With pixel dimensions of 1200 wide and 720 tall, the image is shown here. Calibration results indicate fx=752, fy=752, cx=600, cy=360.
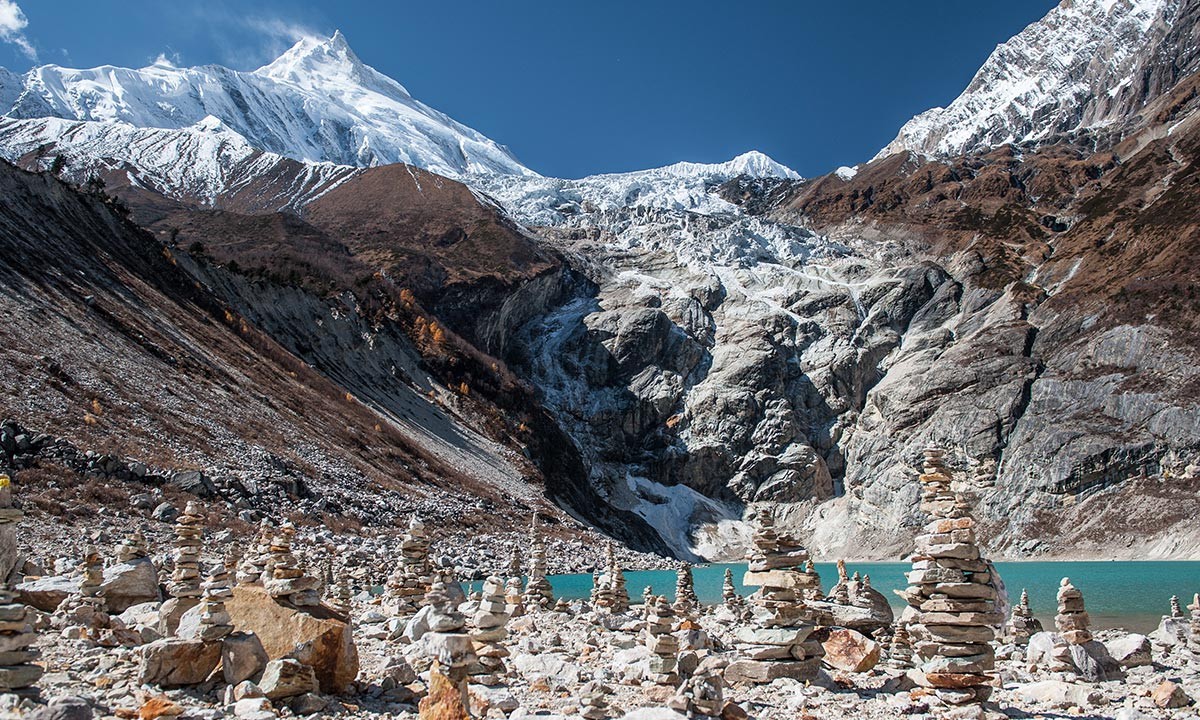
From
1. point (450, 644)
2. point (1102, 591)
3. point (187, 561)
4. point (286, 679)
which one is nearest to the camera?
point (286, 679)

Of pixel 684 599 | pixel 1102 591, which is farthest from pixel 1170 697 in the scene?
pixel 1102 591

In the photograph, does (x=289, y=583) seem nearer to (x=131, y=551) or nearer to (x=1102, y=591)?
(x=131, y=551)

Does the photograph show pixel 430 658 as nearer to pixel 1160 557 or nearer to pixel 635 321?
pixel 1160 557

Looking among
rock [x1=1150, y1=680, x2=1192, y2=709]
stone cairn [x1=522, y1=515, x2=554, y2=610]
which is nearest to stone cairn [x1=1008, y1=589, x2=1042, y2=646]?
rock [x1=1150, y1=680, x2=1192, y2=709]

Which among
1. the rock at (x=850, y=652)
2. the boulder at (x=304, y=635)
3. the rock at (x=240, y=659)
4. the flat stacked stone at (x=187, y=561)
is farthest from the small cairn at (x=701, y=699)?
the flat stacked stone at (x=187, y=561)

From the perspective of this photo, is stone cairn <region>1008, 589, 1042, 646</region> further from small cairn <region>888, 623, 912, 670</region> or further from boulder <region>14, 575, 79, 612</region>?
boulder <region>14, 575, 79, 612</region>
